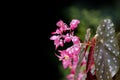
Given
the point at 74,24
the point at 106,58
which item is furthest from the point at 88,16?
the point at 106,58

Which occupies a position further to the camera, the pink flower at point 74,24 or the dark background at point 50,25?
the dark background at point 50,25

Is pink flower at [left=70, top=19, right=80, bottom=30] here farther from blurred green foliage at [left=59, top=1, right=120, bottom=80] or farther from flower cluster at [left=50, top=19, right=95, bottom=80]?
blurred green foliage at [left=59, top=1, right=120, bottom=80]

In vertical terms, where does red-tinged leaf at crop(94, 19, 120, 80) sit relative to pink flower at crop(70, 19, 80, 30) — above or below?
below

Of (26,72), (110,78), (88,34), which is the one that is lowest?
(26,72)

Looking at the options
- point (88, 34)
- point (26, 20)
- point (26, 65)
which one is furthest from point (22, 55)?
point (88, 34)

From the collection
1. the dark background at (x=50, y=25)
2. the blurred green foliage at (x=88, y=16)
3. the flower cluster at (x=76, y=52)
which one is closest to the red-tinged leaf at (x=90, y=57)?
the flower cluster at (x=76, y=52)

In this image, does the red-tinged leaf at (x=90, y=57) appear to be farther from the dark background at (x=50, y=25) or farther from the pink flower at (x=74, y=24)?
the dark background at (x=50, y=25)

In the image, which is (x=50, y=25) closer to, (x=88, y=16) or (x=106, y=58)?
(x=88, y=16)

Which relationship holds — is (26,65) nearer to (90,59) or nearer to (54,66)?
(54,66)

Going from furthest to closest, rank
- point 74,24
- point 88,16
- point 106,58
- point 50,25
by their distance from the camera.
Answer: point 50,25 < point 88,16 < point 74,24 < point 106,58

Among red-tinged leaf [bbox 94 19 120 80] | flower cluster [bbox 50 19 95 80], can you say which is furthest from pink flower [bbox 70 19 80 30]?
red-tinged leaf [bbox 94 19 120 80]

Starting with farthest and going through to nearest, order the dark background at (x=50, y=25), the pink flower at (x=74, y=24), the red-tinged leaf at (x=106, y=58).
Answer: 1. the dark background at (x=50, y=25)
2. the pink flower at (x=74, y=24)
3. the red-tinged leaf at (x=106, y=58)
